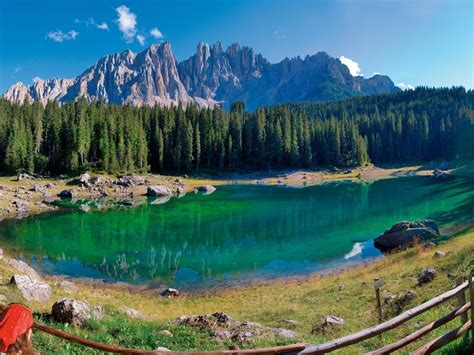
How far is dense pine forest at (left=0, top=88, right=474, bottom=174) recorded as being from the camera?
106062 mm

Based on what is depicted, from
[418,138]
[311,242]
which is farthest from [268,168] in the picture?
[311,242]

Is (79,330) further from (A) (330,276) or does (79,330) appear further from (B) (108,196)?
(B) (108,196)

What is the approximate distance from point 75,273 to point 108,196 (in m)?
56.3

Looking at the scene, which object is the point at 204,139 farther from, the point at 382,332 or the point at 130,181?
the point at 382,332

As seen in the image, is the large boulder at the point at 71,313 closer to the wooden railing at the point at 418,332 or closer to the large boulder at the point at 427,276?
the wooden railing at the point at 418,332

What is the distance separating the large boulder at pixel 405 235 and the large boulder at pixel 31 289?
102 ft

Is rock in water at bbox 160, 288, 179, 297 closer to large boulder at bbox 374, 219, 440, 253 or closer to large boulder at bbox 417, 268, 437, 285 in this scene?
large boulder at bbox 417, 268, 437, 285

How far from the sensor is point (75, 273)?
33656 millimetres

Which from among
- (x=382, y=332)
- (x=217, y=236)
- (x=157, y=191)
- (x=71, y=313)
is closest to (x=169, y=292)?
(x=71, y=313)

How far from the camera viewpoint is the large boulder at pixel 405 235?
124ft

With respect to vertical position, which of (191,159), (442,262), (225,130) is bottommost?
(442,262)

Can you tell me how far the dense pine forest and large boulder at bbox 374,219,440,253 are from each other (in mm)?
83594

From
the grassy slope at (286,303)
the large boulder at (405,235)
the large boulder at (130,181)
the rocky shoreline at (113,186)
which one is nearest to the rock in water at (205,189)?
the rocky shoreline at (113,186)

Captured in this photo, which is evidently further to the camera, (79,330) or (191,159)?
(191,159)
